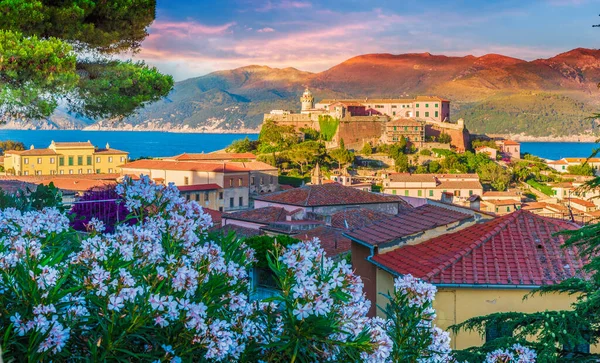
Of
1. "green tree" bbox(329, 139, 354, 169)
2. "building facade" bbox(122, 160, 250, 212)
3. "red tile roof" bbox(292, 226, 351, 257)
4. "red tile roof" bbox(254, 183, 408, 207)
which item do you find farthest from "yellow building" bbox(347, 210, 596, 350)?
"green tree" bbox(329, 139, 354, 169)

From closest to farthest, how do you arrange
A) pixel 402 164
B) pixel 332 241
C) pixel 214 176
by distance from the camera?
pixel 332 241
pixel 214 176
pixel 402 164

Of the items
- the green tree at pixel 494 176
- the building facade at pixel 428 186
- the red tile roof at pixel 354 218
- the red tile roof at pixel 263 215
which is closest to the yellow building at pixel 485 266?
the red tile roof at pixel 354 218

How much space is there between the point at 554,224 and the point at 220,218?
92.9 ft

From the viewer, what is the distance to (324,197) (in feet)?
124

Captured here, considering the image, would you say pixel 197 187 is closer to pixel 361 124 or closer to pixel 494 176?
pixel 361 124

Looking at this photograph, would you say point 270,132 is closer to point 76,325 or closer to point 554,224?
point 554,224

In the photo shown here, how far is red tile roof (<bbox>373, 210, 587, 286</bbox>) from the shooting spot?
32.8ft

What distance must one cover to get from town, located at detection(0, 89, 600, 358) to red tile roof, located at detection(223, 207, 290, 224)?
3.1 inches

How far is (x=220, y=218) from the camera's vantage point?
126 ft

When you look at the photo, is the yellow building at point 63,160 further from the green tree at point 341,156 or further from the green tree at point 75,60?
the green tree at point 75,60

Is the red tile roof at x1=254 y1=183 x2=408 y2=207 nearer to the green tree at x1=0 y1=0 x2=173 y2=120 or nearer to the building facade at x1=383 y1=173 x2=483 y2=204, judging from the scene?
the green tree at x1=0 y1=0 x2=173 y2=120

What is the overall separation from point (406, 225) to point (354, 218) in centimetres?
2042

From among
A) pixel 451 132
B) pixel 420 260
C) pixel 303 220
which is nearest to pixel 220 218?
pixel 303 220

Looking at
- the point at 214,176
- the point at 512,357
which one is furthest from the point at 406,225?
the point at 214,176
